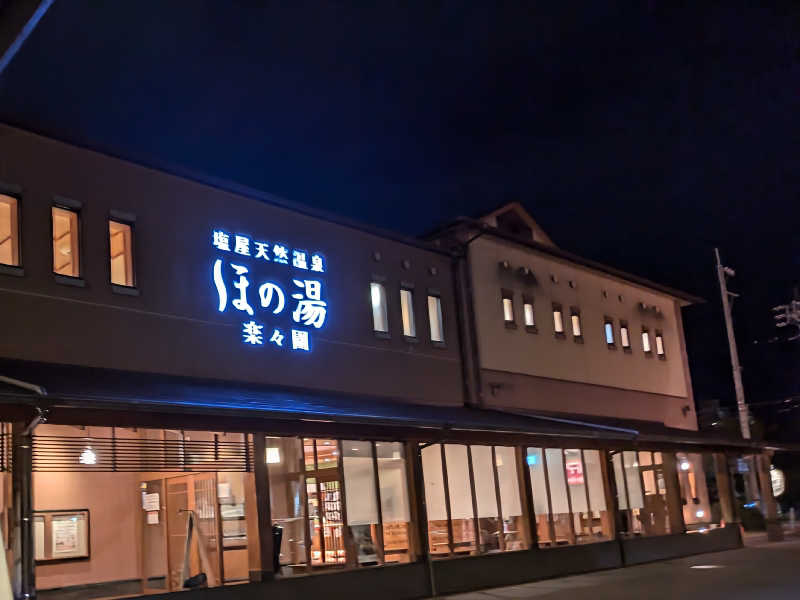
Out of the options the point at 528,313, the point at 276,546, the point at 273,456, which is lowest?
the point at 276,546

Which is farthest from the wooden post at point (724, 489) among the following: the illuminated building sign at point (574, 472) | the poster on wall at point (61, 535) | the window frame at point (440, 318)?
the poster on wall at point (61, 535)

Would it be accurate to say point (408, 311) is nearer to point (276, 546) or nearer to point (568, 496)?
point (568, 496)

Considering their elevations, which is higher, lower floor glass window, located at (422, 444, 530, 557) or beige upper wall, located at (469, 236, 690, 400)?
beige upper wall, located at (469, 236, 690, 400)

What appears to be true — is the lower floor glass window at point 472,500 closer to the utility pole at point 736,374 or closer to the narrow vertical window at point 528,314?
the narrow vertical window at point 528,314

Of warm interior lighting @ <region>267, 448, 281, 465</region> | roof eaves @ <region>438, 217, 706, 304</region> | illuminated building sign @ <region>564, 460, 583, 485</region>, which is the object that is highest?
roof eaves @ <region>438, 217, 706, 304</region>

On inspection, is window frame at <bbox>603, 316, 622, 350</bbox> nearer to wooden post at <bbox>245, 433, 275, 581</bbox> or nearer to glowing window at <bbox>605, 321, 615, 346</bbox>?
glowing window at <bbox>605, 321, 615, 346</bbox>

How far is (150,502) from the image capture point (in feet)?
48.5

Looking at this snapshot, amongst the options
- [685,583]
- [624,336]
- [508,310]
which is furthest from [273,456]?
[624,336]

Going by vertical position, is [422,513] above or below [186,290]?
below

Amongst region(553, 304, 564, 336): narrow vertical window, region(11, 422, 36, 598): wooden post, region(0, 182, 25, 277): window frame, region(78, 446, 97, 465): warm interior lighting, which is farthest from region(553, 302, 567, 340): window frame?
region(11, 422, 36, 598): wooden post

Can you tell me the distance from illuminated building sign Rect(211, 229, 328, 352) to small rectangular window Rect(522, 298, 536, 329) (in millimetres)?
6899

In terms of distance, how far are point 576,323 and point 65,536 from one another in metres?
14.8

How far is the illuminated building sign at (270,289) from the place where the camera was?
15.5 meters

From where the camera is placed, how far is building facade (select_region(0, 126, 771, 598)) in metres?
12.4
